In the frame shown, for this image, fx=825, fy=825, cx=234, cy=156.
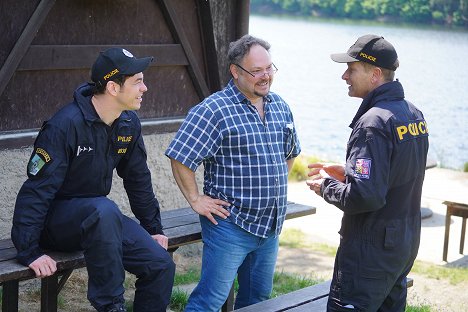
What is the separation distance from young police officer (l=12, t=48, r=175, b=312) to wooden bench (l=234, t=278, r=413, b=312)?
1.65ft

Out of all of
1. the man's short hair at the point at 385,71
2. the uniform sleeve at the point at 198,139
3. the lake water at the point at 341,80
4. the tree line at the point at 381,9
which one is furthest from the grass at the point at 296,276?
the tree line at the point at 381,9

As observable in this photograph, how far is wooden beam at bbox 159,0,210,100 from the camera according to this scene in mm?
5883

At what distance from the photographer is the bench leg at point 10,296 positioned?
3.95m

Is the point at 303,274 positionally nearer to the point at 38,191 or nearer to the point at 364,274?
the point at 364,274

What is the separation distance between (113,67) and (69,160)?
470 millimetres

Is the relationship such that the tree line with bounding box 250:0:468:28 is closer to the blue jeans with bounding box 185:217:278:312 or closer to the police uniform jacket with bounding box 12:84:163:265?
the blue jeans with bounding box 185:217:278:312

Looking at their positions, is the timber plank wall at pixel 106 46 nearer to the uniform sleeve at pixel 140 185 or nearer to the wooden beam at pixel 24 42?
the wooden beam at pixel 24 42

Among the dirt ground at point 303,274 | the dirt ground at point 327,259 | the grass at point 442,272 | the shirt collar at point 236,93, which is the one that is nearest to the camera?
the shirt collar at point 236,93

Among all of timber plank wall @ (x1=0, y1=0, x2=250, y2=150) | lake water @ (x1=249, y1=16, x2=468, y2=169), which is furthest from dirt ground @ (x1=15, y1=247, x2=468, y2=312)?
lake water @ (x1=249, y1=16, x2=468, y2=169)

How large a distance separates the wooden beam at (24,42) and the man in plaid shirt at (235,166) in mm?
1429

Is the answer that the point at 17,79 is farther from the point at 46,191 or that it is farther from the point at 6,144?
the point at 46,191

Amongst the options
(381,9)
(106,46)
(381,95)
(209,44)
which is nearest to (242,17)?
(209,44)

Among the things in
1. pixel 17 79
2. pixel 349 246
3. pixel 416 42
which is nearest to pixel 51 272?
pixel 349 246

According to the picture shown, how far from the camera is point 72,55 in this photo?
5.31m
